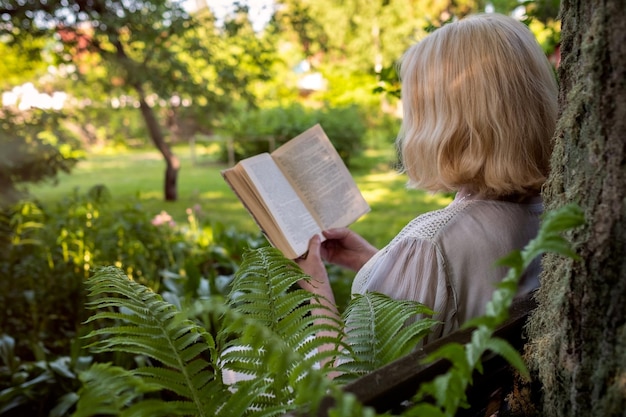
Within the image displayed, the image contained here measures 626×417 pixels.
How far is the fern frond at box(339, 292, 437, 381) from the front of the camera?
918 mm

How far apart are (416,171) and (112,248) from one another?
2845 millimetres

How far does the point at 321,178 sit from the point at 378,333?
963mm

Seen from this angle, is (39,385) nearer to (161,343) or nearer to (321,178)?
(321,178)

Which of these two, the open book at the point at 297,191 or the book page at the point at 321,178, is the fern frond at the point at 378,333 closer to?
the open book at the point at 297,191

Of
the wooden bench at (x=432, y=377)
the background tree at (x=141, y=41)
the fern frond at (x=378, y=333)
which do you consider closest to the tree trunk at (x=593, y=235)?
the wooden bench at (x=432, y=377)

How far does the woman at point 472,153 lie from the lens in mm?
1232

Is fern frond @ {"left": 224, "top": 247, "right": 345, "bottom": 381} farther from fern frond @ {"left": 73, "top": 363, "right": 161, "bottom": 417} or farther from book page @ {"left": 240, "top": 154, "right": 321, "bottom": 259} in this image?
book page @ {"left": 240, "top": 154, "right": 321, "bottom": 259}

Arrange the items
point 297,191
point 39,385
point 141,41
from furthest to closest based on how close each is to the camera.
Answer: point 141,41 → point 39,385 → point 297,191

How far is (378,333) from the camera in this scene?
96cm

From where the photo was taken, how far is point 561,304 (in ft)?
2.64

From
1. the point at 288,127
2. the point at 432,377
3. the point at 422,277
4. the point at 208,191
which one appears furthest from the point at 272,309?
the point at 288,127

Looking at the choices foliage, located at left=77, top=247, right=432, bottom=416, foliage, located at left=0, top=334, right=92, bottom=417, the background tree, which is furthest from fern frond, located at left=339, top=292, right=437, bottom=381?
the background tree

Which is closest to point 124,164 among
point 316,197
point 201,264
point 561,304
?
point 201,264

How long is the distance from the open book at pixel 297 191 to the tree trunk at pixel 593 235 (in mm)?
895
